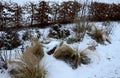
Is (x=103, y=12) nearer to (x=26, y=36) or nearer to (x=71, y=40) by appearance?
(x=71, y=40)

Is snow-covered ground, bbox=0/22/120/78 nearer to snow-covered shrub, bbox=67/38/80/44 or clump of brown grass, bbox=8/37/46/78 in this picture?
snow-covered shrub, bbox=67/38/80/44

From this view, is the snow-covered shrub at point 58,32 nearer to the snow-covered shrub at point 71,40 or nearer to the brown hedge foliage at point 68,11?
the snow-covered shrub at point 71,40

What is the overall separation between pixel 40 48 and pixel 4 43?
2.84 ft

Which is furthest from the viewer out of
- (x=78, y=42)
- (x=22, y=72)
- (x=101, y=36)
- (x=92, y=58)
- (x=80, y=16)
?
(x=80, y=16)

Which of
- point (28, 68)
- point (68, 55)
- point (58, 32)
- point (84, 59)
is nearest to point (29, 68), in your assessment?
point (28, 68)

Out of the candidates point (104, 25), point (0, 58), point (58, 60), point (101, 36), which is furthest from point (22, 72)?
point (104, 25)

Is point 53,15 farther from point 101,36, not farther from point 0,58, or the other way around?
point 0,58

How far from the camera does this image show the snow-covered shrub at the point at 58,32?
7.32 m

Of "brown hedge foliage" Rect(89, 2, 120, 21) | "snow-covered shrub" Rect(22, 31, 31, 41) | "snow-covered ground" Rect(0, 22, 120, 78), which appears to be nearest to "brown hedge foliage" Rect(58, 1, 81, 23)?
"brown hedge foliage" Rect(89, 2, 120, 21)

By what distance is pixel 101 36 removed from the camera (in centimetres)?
774

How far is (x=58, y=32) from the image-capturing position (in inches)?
293

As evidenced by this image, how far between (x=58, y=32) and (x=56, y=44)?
0.96m

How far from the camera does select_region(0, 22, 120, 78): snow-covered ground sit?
230 inches

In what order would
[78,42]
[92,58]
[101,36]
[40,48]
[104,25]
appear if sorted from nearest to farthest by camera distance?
1. [40,48]
2. [92,58]
3. [78,42]
4. [101,36]
5. [104,25]
